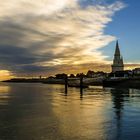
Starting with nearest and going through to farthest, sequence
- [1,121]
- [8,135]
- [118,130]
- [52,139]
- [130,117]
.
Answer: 1. [52,139]
2. [8,135]
3. [118,130]
4. [1,121]
5. [130,117]

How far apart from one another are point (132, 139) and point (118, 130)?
2.89 metres

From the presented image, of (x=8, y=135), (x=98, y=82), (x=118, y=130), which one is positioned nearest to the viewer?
(x=8, y=135)

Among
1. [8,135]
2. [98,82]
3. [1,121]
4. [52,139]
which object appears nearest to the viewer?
[52,139]

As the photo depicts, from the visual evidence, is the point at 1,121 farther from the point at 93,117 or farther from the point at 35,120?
the point at 93,117

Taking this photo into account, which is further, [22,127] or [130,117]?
[130,117]

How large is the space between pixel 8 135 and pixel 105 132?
6598 millimetres

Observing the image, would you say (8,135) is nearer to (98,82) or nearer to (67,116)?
(67,116)

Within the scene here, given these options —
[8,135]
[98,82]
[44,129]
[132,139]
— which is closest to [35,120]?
[44,129]

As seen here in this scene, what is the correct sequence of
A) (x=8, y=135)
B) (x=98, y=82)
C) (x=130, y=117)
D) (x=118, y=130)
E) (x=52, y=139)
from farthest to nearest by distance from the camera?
(x=98, y=82)
(x=130, y=117)
(x=118, y=130)
(x=8, y=135)
(x=52, y=139)

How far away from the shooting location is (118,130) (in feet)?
80.8

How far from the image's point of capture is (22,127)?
26000mm

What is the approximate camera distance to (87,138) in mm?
21922

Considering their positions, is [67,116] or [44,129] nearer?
[44,129]

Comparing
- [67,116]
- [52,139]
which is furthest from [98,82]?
[52,139]
